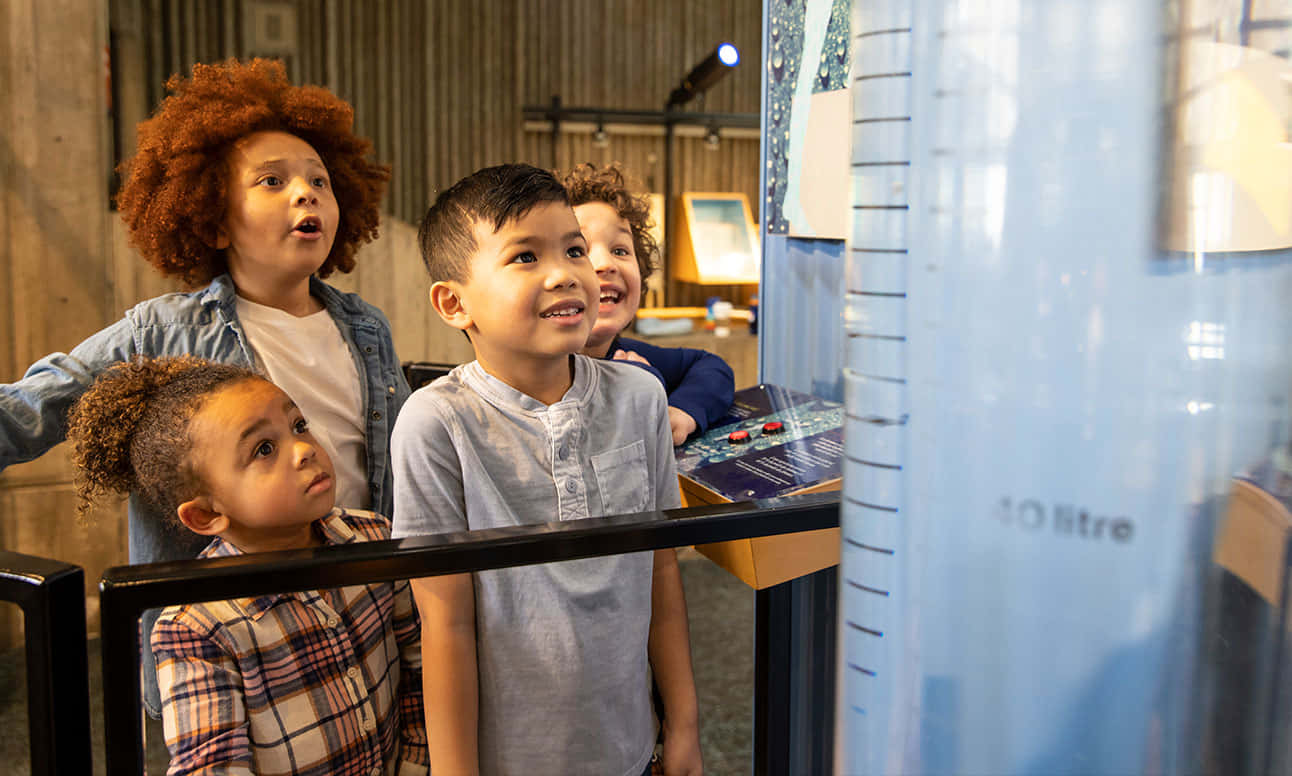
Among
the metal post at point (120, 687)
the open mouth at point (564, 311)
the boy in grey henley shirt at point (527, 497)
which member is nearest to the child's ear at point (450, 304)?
the boy in grey henley shirt at point (527, 497)

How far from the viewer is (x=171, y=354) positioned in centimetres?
147

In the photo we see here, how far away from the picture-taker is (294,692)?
3.50ft

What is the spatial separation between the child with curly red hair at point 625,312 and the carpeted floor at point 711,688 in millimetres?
1214

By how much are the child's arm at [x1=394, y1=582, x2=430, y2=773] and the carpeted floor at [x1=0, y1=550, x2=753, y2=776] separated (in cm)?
124

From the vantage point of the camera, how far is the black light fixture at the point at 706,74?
13.8 ft

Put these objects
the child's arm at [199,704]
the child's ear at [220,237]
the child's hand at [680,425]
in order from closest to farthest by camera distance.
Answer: the child's arm at [199,704] → the child's hand at [680,425] → the child's ear at [220,237]

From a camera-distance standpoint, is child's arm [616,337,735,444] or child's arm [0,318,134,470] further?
child's arm [616,337,735,444]

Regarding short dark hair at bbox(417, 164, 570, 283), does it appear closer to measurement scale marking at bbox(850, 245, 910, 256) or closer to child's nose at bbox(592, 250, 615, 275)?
child's nose at bbox(592, 250, 615, 275)

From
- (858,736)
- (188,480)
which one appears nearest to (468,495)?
Result: (188,480)

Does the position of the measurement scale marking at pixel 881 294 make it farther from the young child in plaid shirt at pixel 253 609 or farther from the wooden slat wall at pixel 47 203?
the wooden slat wall at pixel 47 203

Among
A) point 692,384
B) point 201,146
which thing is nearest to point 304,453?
point 692,384

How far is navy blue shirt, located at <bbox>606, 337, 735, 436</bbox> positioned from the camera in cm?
146

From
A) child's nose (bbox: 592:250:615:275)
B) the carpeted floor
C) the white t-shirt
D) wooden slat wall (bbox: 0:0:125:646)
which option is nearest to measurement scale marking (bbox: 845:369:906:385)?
child's nose (bbox: 592:250:615:275)

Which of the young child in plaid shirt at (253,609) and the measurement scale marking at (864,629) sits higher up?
the measurement scale marking at (864,629)
